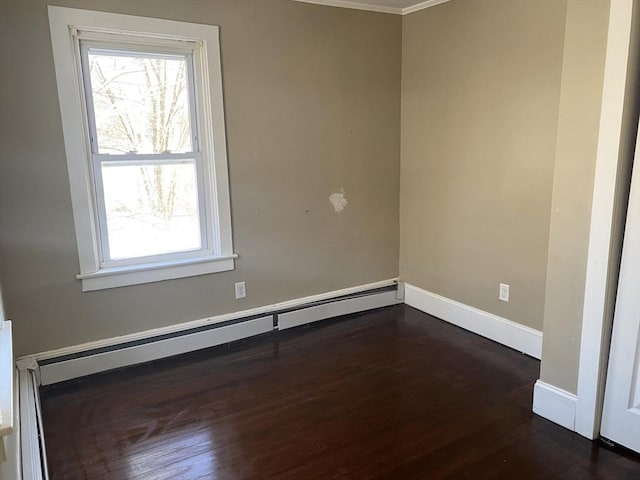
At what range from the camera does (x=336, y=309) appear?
3.79 m

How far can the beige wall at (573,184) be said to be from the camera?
1.97m

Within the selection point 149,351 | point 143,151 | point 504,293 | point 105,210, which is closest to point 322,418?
point 149,351

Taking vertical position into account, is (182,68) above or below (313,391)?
above

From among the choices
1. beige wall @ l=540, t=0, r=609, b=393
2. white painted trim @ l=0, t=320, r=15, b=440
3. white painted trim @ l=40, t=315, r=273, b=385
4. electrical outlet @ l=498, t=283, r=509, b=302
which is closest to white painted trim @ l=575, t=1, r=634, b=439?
beige wall @ l=540, t=0, r=609, b=393

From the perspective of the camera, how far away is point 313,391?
2.67m

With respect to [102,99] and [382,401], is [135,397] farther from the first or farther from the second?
[102,99]

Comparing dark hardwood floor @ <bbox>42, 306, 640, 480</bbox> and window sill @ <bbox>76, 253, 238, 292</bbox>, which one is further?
window sill @ <bbox>76, 253, 238, 292</bbox>

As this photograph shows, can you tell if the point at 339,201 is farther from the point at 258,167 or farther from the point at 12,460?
the point at 12,460

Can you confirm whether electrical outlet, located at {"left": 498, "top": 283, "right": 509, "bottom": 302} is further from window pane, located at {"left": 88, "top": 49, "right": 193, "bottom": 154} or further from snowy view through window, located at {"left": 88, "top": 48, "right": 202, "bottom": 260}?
window pane, located at {"left": 88, "top": 49, "right": 193, "bottom": 154}

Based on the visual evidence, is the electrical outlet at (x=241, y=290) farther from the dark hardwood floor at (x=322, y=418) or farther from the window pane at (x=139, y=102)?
the window pane at (x=139, y=102)

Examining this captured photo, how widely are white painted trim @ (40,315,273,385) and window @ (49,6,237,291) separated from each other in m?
0.44

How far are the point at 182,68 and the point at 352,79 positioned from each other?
128cm

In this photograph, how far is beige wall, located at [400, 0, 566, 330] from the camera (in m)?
2.81

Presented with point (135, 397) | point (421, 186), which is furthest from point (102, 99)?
point (421, 186)
